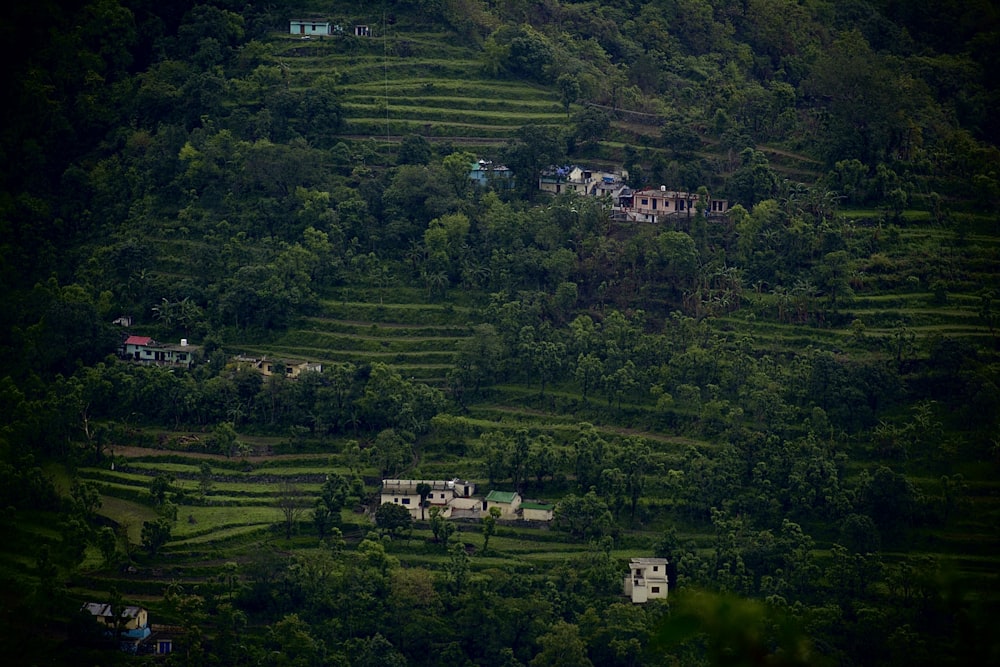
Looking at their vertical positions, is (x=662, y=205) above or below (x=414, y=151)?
below

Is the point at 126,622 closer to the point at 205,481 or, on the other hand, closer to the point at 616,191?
the point at 205,481

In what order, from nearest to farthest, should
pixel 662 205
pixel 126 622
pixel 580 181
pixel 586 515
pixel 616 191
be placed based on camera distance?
pixel 126 622 → pixel 586 515 → pixel 662 205 → pixel 616 191 → pixel 580 181

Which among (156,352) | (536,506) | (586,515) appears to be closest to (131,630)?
(536,506)

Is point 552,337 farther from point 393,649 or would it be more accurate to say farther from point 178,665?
point 178,665

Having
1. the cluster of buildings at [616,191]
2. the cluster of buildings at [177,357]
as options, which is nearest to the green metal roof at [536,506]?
the cluster of buildings at [177,357]

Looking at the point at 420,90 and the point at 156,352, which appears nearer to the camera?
the point at 156,352

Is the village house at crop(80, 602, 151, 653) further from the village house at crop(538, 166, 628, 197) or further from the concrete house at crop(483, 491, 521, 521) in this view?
the village house at crop(538, 166, 628, 197)

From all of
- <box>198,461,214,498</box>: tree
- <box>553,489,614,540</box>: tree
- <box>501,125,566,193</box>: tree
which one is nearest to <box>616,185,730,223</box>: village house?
<box>501,125,566,193</box>: tree
